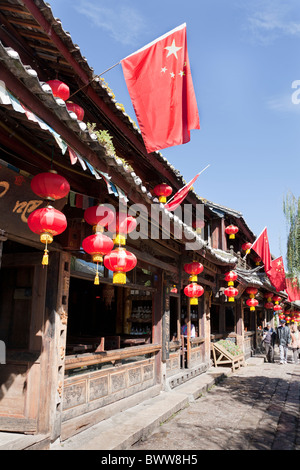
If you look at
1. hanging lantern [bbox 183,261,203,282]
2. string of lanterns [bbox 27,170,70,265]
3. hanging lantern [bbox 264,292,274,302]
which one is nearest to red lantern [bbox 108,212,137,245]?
string of lanterns [bbox 27,170,70,265]

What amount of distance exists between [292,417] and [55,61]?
28.0 feet

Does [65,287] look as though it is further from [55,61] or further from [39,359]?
[55,61]

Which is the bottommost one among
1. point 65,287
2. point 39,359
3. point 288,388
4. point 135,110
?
point 288,388

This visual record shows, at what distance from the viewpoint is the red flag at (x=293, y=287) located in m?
22.6

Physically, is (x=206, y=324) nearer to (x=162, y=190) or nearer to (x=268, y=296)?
(x=162, y=190)

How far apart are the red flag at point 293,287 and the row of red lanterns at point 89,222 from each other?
19889 mm

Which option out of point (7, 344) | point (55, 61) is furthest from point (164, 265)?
point (55, 61)

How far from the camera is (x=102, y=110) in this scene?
738 centimetres

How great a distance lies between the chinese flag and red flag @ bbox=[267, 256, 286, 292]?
14704 millimetres

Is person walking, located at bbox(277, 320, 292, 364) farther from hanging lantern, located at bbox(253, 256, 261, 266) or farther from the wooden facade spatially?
the wooden facade

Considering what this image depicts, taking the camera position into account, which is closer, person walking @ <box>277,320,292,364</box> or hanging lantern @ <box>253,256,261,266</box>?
person walking @ <box>277,320,292,364</box>

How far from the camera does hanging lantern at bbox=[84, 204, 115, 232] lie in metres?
4.81
